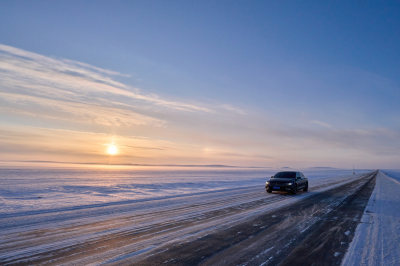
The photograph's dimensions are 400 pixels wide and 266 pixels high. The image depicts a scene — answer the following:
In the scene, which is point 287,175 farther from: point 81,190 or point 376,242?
point 81,190

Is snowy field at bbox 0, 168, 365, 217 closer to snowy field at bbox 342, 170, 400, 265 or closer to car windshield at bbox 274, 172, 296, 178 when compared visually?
car windshield at bbox 274, 172, 296, 178

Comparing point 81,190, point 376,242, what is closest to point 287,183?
point 376,242

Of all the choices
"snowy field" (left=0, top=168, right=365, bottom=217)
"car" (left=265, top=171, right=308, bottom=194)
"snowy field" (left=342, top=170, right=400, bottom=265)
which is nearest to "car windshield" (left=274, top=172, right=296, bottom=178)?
"car" (left=265, top=171, right=308, bottom=194)

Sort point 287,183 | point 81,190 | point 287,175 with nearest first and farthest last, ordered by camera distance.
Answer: point 287,183 → point 81,190 → point 287,175

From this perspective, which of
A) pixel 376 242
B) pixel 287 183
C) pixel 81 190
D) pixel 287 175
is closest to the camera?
pixel 376 242

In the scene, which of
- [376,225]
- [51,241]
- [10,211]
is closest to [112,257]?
[51,241]

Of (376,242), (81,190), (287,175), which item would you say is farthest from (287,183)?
(81,190)

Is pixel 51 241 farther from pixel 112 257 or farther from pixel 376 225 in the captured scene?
pixel 376 225

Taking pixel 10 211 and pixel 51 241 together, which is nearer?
pixel 51 241

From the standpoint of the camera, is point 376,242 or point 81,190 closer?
point 376,242

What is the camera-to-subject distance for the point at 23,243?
5.52m

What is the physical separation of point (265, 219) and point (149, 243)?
4406 mm

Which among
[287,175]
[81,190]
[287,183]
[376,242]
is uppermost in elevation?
[287,175]

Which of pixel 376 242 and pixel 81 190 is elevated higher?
pixel 376 242
